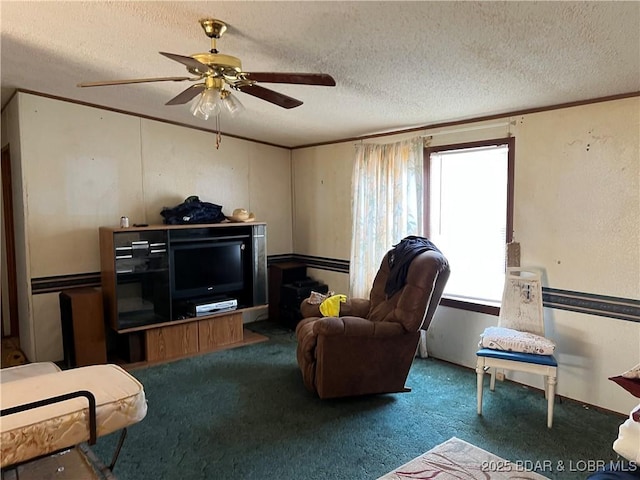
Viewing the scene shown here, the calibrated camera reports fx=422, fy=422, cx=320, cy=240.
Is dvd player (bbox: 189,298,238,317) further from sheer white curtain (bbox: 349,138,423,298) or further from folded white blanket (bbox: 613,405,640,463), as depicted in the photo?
folded white blanket (bbox: 613,405,640,463)

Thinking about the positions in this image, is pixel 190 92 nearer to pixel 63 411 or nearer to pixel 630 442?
pixel 63 411

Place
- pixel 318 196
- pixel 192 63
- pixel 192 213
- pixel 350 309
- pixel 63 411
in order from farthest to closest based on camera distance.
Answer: pixel 318 196 < pixel 192 213 < pixel 350 309 < pixel 192 63 < pixel 63 411

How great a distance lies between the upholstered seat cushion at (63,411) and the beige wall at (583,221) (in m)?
3.02

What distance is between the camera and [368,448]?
255 centimetres

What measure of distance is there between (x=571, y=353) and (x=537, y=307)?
16.7 inches

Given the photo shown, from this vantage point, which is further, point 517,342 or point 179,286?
point 179,286

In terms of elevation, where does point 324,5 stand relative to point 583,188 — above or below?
above

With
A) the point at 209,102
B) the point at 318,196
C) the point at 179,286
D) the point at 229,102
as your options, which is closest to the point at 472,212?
the point at 318,196

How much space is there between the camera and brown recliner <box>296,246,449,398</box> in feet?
9.94

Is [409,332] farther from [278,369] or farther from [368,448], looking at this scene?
[278,369]

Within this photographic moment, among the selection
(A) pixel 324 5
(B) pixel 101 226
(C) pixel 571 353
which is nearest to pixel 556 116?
(C) pixel 571 353

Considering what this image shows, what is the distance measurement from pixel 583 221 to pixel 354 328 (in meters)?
1.85

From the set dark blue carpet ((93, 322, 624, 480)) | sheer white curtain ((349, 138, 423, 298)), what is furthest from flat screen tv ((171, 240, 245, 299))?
sheer white curtain ((349, 138, 423, 298))

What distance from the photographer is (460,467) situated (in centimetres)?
236
